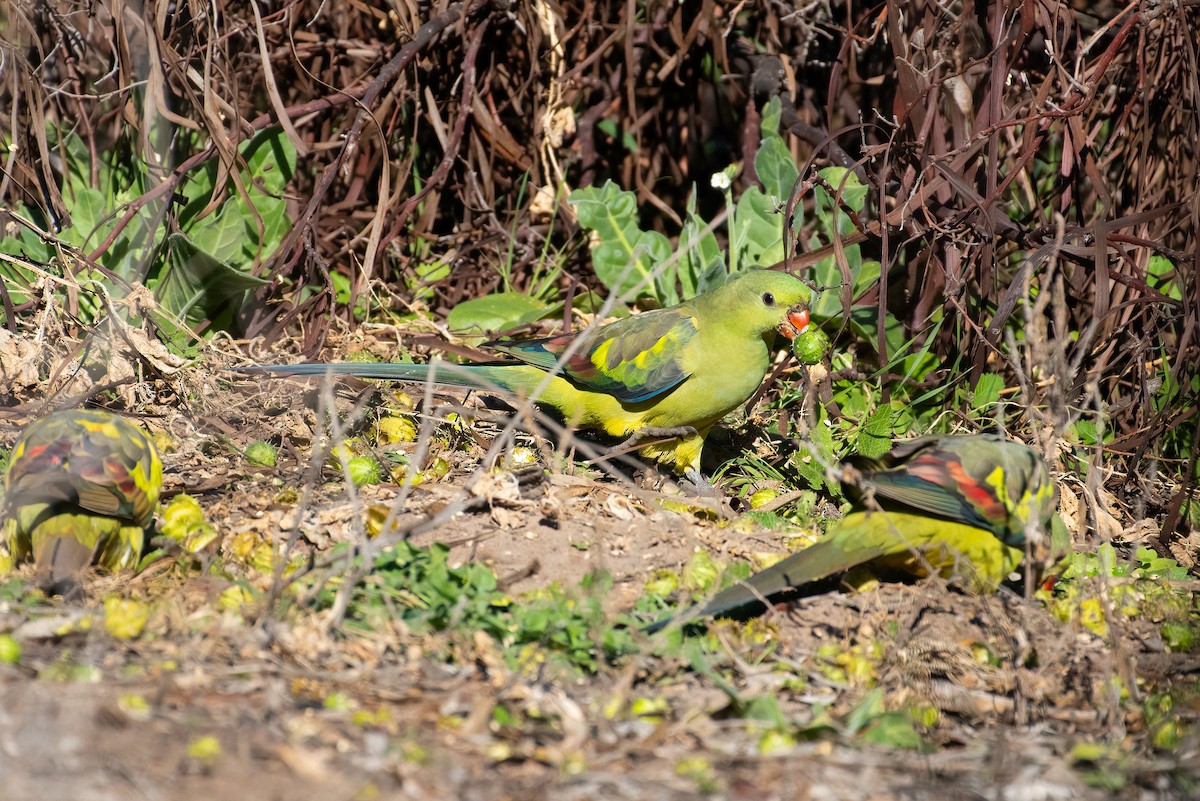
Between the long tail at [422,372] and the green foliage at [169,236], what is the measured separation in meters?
0.68

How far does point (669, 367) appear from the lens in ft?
13.9

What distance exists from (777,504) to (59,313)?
309 centimetres

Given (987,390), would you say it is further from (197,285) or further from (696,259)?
(197,285)

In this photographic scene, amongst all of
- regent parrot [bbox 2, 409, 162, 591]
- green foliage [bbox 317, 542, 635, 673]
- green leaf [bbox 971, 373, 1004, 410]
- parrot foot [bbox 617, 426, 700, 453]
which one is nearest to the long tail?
parrot foot [bbox 617, 426, 700, 453]

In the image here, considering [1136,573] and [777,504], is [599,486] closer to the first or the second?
[777,504]

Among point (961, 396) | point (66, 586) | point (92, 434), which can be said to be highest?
point (92, 434)

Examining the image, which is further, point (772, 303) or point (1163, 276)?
point (1163, 276)

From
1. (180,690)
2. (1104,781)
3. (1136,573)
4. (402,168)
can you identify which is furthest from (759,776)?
(402,168)

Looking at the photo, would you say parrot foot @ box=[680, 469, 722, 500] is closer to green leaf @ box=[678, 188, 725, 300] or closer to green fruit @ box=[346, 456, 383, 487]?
green leaf @ box=[678, 188, 725, 300]

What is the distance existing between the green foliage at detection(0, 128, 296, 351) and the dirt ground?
158cm

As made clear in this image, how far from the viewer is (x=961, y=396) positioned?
4590 millimetres

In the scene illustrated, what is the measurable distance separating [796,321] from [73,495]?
2.66 metres

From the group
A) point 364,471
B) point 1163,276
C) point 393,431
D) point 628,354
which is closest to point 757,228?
point 628,354

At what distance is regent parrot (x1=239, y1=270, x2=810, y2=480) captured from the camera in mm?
4227
